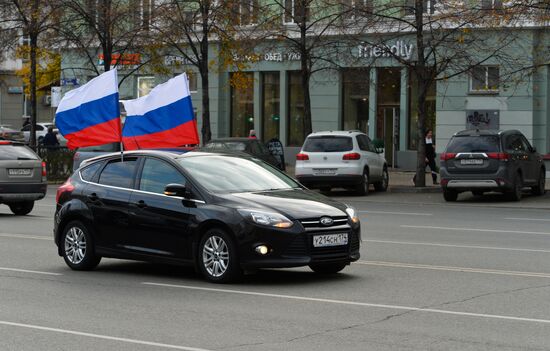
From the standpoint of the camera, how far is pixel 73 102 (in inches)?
599

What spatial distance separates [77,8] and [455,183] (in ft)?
47.9

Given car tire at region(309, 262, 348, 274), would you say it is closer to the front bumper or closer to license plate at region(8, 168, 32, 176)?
the front bumper

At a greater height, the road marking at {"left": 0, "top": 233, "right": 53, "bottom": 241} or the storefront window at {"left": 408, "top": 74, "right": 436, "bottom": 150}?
the storefront window at {"left": 408, "top": 74, "right": 436, "bottom": 150}

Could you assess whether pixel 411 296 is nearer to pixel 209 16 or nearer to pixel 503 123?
pixel 209 16

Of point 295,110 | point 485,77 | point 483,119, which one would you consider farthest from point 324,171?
point 295,110

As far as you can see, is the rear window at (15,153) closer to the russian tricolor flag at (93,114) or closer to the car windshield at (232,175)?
the russian tricolor flag at (93,114)

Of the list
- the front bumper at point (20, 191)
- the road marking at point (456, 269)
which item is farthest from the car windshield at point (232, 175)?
the front bumper at point (20, 191)

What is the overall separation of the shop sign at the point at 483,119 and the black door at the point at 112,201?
1052 inches

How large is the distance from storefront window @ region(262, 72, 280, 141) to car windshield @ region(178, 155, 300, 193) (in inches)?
1242

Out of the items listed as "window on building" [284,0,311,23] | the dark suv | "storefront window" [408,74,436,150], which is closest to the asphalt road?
the dark suv

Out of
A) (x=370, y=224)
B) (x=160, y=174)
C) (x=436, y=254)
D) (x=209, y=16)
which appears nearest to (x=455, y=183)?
(x=370, y=224)

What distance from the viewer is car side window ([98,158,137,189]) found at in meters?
13.2

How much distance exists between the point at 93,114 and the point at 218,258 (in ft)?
12.9

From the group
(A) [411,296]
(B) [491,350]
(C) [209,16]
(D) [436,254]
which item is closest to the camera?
(B) [491,350]
